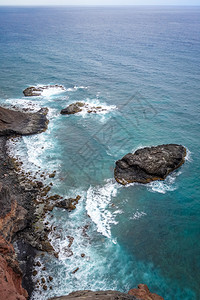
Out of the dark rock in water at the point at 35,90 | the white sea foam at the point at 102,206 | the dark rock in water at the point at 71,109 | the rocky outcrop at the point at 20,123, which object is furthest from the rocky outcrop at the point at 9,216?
the dark rock in water at the point at 35,90

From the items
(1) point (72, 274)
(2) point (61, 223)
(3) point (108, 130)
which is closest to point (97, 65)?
(3) point (108, 130)

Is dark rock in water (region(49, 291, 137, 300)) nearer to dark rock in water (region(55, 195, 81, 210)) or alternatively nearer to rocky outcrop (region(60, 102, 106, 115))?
dark rock in water (region(55, 195, 81, 210))

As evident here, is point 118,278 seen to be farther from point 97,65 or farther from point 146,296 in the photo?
point 97,65

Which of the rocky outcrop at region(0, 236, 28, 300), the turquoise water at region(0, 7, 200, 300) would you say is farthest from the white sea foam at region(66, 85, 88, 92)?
the rocky outcrop at region(0, 236, 28, 300)

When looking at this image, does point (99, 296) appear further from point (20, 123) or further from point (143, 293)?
point (20, 123)

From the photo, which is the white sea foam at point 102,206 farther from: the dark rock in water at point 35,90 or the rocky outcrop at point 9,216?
the dark rock in water at point 35,90

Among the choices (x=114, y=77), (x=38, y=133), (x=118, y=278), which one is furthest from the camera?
(x=114, y=77)

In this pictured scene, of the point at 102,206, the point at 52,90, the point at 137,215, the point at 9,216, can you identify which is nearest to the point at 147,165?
the point at 137,215
